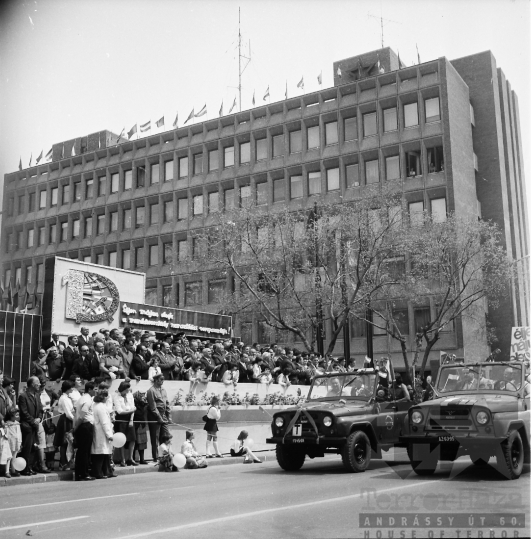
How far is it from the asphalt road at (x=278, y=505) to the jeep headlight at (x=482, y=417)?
75 cm

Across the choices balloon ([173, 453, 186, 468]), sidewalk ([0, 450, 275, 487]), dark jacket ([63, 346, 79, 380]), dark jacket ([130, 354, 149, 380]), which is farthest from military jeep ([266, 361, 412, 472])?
dark jacket ([63, 346, 79, 380])

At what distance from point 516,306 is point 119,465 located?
39626 mm

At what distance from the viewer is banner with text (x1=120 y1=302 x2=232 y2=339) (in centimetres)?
3110

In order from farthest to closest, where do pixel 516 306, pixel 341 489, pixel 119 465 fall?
pixel 516 306, pixel 119 465, pixel 341 489

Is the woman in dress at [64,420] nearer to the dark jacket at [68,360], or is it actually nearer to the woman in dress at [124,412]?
the woman in dress at [124,412]

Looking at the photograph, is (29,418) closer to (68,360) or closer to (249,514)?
(68,360)

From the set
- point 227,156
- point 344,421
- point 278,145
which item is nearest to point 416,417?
point 344,421

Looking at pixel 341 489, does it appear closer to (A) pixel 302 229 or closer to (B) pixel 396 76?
(A) pixel 302 229

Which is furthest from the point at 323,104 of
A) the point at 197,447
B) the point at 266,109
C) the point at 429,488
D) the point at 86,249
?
the point at 429,488

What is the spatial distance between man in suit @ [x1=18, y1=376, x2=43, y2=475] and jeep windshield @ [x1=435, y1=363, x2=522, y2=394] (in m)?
7.79

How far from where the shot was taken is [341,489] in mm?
10312

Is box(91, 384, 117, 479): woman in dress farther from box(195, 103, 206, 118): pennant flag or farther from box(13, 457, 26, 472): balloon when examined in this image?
box(195, 103, 206, 118): pennant flag

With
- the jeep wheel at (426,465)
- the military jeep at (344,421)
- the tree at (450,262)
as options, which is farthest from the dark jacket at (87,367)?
the tree at (450,262)

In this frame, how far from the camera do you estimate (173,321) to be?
1375 inches
